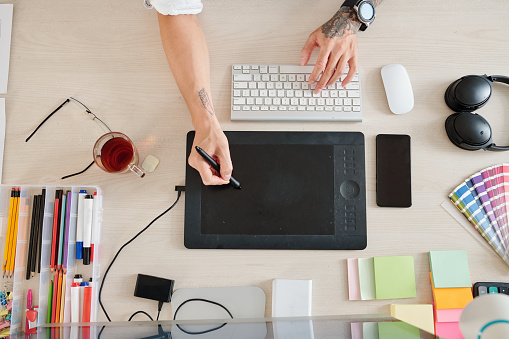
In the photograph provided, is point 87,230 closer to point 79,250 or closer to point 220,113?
point 79,250

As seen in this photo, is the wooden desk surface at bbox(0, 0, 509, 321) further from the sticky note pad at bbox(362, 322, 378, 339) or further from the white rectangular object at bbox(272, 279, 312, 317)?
the sticky note pad at bbox(362, 322, 378, 339)

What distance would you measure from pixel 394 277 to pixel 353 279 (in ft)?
0.33

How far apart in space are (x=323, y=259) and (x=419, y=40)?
2.08ft

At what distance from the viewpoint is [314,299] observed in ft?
3.02

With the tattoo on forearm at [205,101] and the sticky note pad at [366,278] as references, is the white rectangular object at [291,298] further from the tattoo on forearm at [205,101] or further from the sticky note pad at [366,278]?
the tattoo on forearm at [205,101]

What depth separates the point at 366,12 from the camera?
3.17 feet

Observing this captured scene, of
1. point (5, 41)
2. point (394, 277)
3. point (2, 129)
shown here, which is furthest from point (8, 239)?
point (394, 277)

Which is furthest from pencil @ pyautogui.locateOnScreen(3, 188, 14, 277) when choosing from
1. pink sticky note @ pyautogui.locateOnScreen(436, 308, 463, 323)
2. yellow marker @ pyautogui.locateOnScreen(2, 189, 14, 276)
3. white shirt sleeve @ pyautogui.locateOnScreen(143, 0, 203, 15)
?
pink sticky note @ pyautogui.locateOnScreen(436, 308, 463, 323)

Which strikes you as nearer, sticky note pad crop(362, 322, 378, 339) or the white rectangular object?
sticky note pad crop(362, 322, 378, 339)

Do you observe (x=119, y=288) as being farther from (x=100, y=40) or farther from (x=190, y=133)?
(x=100, y=40)

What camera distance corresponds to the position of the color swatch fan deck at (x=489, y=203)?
Result: 91cm

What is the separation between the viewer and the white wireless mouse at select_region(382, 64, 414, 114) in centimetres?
96

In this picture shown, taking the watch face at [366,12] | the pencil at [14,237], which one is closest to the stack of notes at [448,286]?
the watch face at [366,12]

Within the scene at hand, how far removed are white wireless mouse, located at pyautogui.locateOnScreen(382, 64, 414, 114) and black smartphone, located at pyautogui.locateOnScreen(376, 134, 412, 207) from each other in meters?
0.08
